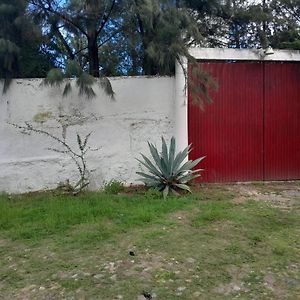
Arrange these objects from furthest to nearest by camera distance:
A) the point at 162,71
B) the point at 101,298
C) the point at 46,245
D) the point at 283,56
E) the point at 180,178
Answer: the point at 283,56, the point at 162,71, the point at 180,178, the point at 46,245, the point at 101,298

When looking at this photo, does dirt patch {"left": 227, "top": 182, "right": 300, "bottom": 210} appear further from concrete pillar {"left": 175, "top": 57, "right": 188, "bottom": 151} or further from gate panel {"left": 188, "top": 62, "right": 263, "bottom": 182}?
concrete pillar {"left": 175, "top": 57, "right": 188, "bottom": 151}

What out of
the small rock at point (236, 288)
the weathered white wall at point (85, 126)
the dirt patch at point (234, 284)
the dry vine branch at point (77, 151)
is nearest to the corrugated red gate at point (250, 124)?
the weathered white wall at point (85, 126)

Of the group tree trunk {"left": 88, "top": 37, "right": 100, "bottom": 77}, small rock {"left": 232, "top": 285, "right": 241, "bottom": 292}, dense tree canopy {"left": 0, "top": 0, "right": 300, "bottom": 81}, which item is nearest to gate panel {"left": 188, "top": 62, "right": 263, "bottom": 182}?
dense tree canopy {"left": 0, "top": 0, "right": 300, "bottom": 81}

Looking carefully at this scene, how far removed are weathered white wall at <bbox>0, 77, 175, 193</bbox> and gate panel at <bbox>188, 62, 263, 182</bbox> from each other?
0.72 metres

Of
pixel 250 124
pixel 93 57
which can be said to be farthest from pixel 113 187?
pixel 250 124

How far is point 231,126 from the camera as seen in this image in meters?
8.03

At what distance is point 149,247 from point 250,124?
4294 mm

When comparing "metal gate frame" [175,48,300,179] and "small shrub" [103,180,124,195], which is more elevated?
"metal gate frame" [175,48,300,179]

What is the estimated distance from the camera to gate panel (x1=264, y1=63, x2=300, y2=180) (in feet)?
26.9

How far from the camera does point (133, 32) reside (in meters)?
7.52

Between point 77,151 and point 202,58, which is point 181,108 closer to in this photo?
point 202,58

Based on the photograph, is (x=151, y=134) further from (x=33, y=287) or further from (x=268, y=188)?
(x=33, y=287)

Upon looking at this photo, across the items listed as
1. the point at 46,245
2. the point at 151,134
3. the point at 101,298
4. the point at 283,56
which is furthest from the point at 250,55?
the point at 101,298

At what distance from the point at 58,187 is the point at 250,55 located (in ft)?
14.0
